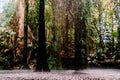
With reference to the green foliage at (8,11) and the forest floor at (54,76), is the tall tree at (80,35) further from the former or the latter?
the green foliage at (8,11)

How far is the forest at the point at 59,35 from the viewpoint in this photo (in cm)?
1716

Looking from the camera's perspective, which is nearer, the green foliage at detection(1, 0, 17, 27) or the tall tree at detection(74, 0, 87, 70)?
the tall tree at detection(74, 0, 87, 70)

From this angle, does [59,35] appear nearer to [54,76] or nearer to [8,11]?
[8,11]

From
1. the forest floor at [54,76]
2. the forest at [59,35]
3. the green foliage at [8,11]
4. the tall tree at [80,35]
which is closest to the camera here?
the forest floor at [54,76]

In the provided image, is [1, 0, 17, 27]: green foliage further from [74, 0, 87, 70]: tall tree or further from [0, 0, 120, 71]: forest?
[74, 0, 87, 70]: tall tree

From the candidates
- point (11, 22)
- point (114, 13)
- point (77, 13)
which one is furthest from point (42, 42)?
point (114, 13)

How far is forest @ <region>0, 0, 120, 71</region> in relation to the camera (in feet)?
56.3

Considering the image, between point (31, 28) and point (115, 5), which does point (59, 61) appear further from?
point (115, 5)

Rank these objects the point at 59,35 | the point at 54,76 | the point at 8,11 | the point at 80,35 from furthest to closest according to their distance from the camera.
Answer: the point at 8,11, the point at 59,35, the point at 80,35, the point at 54,76

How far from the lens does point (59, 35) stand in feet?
58.2

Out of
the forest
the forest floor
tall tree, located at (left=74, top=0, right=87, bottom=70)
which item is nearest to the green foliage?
the forest

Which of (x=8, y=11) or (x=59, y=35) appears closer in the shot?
(x=59, y=35)

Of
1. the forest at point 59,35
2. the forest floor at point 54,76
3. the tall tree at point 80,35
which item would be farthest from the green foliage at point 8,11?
the forest floor at point 54,76

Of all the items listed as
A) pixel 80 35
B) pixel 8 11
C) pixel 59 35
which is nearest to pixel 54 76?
pixel 80 35
